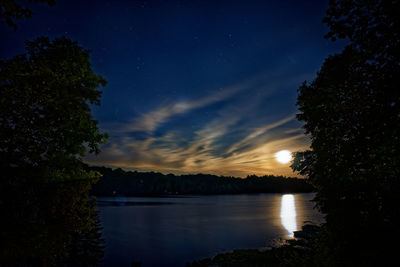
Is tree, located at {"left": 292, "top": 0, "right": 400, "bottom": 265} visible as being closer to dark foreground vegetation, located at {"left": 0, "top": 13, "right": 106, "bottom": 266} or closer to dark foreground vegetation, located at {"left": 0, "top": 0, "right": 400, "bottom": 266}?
dark foreground vegetation, located at {"left": 0, "top": 0, "right": 400, "bottom": 266}

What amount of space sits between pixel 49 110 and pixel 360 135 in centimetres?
1156

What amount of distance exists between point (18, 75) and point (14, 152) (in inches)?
115

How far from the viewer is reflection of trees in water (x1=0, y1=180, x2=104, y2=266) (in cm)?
725

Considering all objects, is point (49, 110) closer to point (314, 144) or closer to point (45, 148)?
point (45, 148)

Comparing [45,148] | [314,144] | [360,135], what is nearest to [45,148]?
[45,148]

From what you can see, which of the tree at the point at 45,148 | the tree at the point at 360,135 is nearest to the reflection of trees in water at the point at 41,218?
the tree at the point at 45,148

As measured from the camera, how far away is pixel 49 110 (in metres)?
9.13

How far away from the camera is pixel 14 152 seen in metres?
8.54

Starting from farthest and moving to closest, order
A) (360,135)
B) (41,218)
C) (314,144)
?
1. (314,144)
2. (41,218)
3. (360,135)

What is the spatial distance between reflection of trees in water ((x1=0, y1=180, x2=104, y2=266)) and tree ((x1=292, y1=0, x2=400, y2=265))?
10.3 metres

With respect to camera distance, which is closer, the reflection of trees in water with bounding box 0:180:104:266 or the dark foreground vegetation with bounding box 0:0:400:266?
the dark foreground vegetation with bounding box 0:0:400:266

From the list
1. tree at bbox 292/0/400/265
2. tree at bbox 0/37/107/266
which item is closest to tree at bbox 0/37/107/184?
tree at bbox 0/37/107/266

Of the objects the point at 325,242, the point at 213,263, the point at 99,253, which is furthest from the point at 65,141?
the point at 99,253

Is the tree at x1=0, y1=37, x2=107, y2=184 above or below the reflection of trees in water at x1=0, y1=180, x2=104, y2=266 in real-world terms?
above
